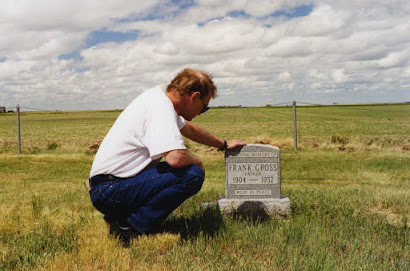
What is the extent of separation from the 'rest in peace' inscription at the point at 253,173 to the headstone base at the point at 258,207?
20cm

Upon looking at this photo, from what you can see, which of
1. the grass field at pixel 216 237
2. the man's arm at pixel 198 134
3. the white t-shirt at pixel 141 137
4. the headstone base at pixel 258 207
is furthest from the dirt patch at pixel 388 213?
the white t-shirt at pixel 141 137

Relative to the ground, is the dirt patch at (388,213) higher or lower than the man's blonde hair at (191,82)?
lower

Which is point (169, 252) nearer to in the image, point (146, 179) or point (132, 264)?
point (132, 264)

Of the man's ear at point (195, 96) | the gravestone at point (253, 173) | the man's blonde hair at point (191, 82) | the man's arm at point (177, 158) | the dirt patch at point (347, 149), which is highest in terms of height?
the man's blonde hair at point (191, 82)

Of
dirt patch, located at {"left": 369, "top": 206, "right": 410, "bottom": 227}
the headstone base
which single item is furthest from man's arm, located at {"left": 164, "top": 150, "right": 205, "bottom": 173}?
dirt patch, located at {"left": 369, "top": 206, "right": 410, "bottom": 227}

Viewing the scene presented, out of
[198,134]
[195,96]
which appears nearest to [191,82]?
[195,96]

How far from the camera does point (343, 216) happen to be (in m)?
4.76

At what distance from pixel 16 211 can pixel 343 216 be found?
4.33m

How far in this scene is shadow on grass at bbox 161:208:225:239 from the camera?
397 centimetres

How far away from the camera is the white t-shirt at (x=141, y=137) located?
10.1 feet

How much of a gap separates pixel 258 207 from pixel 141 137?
234cm

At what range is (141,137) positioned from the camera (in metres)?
3.29

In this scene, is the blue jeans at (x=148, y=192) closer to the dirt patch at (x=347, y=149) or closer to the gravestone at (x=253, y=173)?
the gravestone at (x=253, y=173)

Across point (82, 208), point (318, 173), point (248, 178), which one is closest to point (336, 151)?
point (318, 173)
